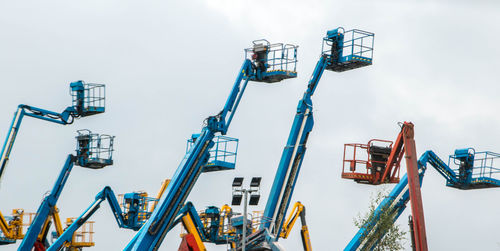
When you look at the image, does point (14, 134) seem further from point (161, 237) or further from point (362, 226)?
point (362, 226)

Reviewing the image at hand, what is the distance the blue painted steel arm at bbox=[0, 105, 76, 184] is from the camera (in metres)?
59.2

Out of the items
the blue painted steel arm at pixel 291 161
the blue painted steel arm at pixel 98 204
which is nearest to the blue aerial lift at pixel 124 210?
the blue painted steel arm at pixel 98 204

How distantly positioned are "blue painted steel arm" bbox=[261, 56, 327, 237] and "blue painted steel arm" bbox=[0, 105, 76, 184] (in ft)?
41.7

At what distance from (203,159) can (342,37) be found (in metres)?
9.78

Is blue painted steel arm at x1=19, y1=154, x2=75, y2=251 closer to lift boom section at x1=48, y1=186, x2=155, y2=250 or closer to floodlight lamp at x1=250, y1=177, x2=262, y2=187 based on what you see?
lift boom section at x1=48, y1=186, x2=155, y2=250

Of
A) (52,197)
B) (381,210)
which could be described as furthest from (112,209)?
(381,210)

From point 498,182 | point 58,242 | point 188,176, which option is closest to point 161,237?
point 188,176

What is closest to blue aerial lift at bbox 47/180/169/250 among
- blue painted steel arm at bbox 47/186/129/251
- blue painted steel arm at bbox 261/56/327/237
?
blue painted steel arm at bbox 47/186/129/251

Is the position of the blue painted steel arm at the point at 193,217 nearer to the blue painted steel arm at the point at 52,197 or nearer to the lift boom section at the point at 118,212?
the lift boom section at the point at 118,212

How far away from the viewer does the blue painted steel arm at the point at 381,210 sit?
59062 mm

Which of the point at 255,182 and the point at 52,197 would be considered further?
the point at 52,197

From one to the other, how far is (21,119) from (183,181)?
35.9 feet

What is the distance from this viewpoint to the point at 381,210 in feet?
195

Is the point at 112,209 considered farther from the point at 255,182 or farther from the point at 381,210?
the point at 381,210
